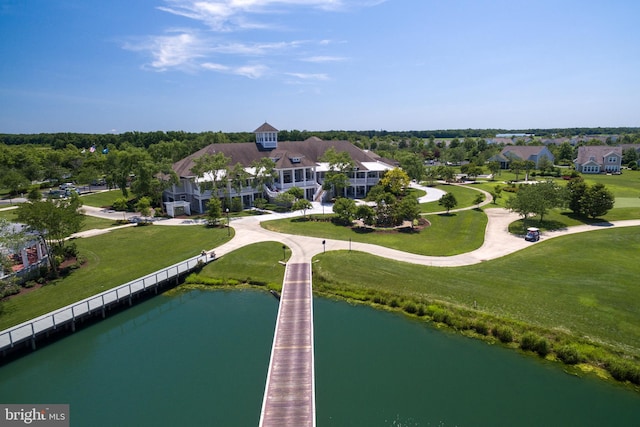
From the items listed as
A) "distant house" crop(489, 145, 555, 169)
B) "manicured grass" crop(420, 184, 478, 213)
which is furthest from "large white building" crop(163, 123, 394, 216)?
"distant house" crop(489, 145, 555, 169)

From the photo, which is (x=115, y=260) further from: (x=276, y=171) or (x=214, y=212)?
Result: (x=276, y=171)

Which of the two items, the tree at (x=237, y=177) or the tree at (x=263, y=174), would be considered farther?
the tree at (x=263, y=174)

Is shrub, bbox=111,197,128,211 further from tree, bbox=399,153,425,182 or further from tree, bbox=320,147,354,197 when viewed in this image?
tree, bbox=399,153,425,182

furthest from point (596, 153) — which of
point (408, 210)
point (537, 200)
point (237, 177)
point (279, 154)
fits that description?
point (237, 177)

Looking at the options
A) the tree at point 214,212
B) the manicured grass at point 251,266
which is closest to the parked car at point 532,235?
the manicured grass at point 251,266

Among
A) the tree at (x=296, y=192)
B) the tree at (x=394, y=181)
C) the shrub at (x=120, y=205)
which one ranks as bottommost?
the shrub at (x=120, y=205)

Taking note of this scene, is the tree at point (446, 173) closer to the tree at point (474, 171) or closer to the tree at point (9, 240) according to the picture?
the tree at point (474, 171)
